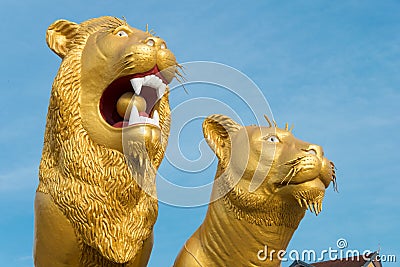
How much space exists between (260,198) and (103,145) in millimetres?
1350

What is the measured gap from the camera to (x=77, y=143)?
330cm

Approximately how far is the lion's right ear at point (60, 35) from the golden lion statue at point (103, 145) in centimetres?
16

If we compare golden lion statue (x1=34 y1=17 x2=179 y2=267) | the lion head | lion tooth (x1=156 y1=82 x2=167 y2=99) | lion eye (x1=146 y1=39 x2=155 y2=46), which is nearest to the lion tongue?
golden lion statue (x1=34 y1=17 x2=179 y2=267)

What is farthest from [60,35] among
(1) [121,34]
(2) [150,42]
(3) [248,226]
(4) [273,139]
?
(3) [248,226]

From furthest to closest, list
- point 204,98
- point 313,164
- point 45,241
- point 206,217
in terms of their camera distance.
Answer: point 206,217 → point 313,164 → point 204,98 → point 45,241

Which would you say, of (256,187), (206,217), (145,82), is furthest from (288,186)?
(145,82)

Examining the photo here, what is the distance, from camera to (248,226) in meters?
4.33

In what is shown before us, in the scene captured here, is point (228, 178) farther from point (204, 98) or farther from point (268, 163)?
point (204, 98)

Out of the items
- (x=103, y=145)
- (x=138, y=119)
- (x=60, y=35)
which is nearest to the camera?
(x=138, y=119)

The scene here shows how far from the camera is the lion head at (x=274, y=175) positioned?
4.23m

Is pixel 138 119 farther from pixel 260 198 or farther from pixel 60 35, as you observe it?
pixel 260 198

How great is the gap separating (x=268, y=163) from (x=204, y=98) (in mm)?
848

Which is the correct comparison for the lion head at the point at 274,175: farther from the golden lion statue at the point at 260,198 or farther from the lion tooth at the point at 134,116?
the lion tooth at the point at 134,116

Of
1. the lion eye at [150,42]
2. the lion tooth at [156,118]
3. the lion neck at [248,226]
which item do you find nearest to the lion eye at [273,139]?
the lion neck at [248,226]
